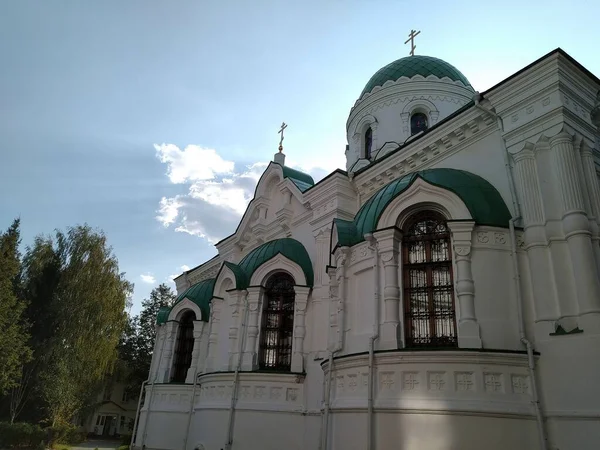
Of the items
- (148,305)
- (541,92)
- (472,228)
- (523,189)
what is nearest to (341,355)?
(472,228)

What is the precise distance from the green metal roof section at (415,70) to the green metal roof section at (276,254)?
27.1ft

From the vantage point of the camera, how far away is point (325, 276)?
11750 millimetres

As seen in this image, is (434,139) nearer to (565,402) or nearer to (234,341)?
(565,402)

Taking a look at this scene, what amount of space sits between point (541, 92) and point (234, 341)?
9256mm

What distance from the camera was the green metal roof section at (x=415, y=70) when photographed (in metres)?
17.3

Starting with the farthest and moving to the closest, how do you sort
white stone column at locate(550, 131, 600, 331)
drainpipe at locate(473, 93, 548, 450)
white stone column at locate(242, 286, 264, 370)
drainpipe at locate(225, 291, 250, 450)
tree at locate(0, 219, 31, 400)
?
1. tree at locate(0, 219, 31, 400)
2. white stone column at locate(242, 286, 264, 370)
3. drainpipe at locate(225, 291, 250, 450)
4. white stone column at locate(550, 131, 600, 331)
5. drainpipe at locate(473, 93, 548, 450)

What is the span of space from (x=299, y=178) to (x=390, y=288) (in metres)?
7.32

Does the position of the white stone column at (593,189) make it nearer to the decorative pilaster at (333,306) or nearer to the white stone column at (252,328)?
the decorative pilaster at (333,306)

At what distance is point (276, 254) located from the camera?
12500 mm

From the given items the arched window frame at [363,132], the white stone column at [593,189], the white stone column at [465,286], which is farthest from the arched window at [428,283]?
the arched window frame at [363,132]

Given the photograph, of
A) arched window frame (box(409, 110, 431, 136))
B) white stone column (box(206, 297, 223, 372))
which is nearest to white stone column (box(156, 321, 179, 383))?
white stone column (box(206, 297, 223, 372))

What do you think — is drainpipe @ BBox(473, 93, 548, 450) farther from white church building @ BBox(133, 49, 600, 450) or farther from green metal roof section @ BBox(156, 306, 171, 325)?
green metal roof section @ BBox(156, 306, 171, 325)

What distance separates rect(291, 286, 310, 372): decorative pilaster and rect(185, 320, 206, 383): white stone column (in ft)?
14.7

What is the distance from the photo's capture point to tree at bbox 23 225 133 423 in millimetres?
22312
